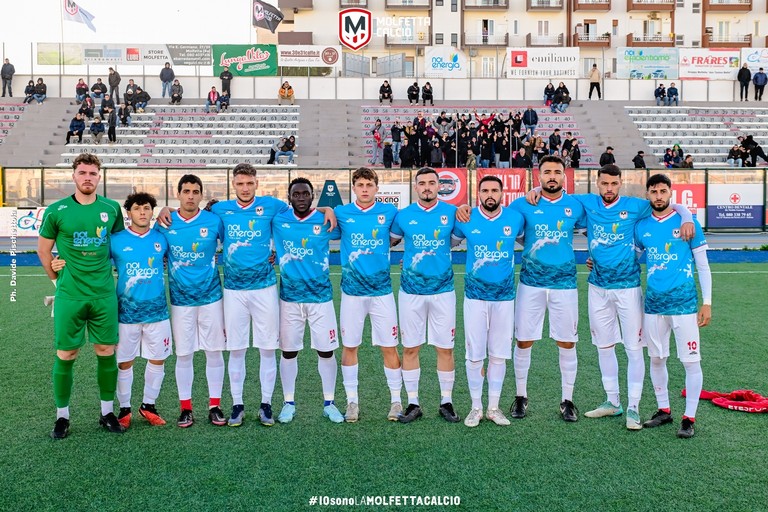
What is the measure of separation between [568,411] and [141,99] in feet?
94.2

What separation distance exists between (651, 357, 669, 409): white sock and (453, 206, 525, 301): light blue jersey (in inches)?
48.4

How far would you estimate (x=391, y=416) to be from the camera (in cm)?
580

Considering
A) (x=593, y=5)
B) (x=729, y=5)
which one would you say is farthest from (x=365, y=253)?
(x=729, y=5)

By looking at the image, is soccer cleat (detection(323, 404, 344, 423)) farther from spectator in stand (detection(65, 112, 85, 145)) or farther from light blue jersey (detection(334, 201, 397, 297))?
spectator in stand (detection(65, 112, 85, 145))

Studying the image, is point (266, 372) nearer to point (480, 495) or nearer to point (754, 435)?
point (480, 495)

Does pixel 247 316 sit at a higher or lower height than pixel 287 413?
higher

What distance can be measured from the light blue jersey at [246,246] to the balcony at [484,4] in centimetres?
4556

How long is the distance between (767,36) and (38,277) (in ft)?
160

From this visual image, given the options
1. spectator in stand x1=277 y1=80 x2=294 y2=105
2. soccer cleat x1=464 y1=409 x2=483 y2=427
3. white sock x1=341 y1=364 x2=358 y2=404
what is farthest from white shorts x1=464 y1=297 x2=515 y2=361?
spectator in stand x1=277 y1=80 x2=294 y2=105

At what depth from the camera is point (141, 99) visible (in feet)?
101

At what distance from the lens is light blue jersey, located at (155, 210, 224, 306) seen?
5.71 meters

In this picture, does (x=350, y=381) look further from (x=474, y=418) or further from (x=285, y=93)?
(x=285, y=93)

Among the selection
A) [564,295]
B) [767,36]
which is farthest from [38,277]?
[767,36]

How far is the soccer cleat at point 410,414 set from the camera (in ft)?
18.9
